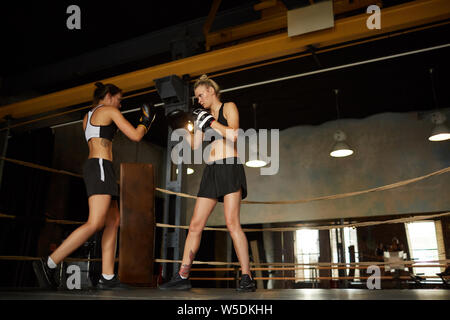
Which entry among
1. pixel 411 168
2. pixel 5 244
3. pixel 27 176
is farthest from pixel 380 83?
pixel 5 244

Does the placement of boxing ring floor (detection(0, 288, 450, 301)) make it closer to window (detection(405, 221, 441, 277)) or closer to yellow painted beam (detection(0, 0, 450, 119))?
yellow painted beam (detection(0, 0, 450, 119))

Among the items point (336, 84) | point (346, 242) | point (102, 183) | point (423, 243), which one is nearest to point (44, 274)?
point (102, 183)

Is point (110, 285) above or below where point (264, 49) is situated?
below

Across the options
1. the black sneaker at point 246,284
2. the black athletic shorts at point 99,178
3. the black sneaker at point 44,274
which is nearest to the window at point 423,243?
the black sneaker at point 246,284

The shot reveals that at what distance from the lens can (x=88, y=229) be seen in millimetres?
2047

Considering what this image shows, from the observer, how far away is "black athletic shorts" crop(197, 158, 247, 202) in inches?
83.1

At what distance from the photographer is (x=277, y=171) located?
7418mm

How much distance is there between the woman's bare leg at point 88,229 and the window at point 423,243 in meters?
6.45

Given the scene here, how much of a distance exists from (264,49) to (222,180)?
1.60m

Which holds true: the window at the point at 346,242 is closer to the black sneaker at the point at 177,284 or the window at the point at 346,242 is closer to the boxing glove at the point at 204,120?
the black sneaker at the point at 177,284

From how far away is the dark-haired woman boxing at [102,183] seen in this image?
6.67ft

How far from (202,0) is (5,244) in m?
3.97

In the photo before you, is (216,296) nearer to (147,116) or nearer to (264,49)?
(147,116)

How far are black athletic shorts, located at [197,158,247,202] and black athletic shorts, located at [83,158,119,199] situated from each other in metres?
0.53
